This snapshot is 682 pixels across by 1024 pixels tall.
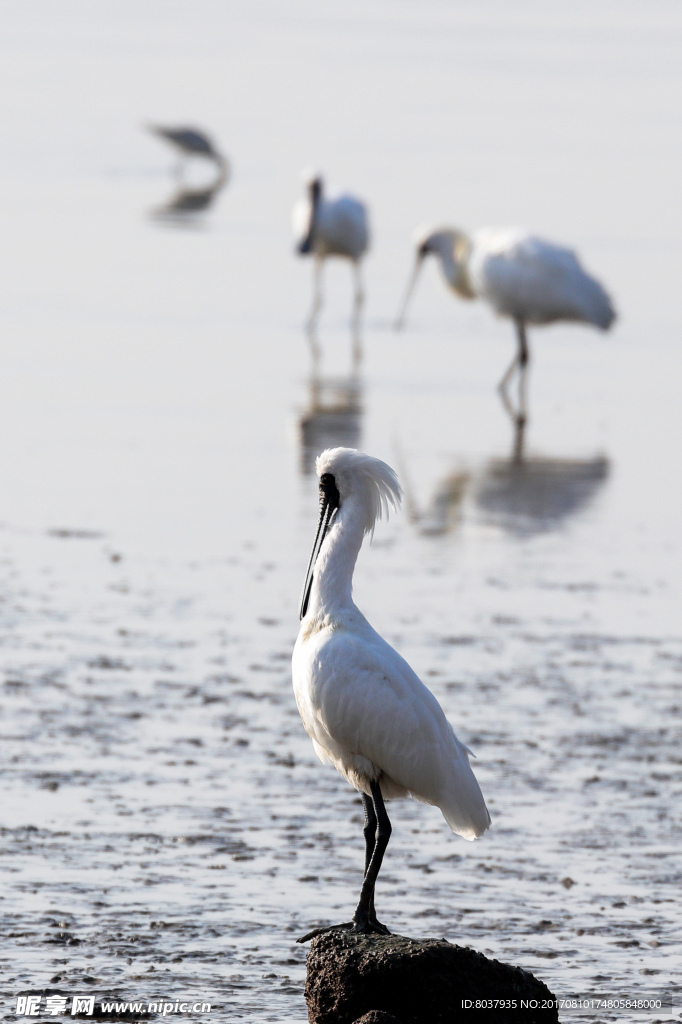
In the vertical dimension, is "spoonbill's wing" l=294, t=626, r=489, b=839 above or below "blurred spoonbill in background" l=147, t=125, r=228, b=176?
below

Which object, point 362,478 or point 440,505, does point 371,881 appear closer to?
point 362,478

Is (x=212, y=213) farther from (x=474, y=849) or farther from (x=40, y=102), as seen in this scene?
(x=474, y=849)

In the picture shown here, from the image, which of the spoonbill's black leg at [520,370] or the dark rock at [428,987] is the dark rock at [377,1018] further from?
the spoonbill's black leg at [520,370]

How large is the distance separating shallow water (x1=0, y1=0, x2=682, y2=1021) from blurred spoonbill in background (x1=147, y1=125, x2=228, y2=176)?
4.05m

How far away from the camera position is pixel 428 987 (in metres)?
6.01

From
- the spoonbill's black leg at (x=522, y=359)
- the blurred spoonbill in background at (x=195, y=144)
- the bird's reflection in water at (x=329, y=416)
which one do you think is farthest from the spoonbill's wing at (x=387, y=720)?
the blurred spoonbill in background at (x=195, y=144)

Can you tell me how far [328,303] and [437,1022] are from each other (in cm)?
2063

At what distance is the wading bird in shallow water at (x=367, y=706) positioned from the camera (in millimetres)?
6418

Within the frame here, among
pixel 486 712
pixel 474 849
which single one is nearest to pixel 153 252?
pixel 486 712

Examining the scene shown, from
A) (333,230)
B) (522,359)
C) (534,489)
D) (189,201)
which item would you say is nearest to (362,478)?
(534,489)

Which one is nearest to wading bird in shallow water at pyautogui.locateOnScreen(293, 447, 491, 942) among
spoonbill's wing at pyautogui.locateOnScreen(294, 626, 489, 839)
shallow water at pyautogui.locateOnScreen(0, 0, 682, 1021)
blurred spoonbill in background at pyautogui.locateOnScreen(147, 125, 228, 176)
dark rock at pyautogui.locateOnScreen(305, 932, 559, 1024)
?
spoonbill's wing at pyautogui.locateOnScreen(294, 626, 489, 839)

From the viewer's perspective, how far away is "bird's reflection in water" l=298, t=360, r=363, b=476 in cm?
1650

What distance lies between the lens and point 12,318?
23.0 meters

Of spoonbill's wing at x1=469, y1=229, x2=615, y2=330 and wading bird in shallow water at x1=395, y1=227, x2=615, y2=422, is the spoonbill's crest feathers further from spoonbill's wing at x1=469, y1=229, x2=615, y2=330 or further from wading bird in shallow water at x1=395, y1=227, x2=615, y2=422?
spoonbill's wing at x1=469, y1=229, x2=615, y2=330
